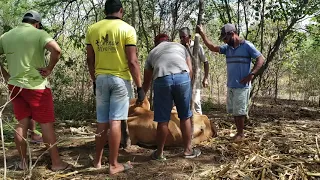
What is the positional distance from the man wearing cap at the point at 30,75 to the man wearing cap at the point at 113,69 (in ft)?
1.72

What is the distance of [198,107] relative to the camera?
603 cm

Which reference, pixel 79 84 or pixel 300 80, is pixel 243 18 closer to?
→ pixel 79 84

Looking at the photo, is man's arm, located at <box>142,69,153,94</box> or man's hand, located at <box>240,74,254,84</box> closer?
man's arm, located at <box>142,69,153,94</box>

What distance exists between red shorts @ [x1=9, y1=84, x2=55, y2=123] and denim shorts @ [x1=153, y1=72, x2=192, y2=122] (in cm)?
127

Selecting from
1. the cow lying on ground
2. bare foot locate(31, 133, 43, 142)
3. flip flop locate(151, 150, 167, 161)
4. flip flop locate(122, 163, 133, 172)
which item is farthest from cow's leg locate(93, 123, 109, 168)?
bare foot locate(31, 133, 43, 142)

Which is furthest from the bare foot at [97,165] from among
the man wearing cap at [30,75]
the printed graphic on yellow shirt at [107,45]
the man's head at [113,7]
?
the man's head at [113,7]

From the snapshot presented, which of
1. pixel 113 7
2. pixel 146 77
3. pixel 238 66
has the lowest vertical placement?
pixel 146 77

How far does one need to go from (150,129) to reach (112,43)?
1.56 meters

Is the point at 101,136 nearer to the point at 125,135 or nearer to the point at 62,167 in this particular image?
the point at 62,167

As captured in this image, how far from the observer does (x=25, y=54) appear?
3.79 metres

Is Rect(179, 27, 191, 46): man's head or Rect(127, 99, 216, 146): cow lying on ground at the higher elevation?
Rect(179, 27, 191, 46): man's head

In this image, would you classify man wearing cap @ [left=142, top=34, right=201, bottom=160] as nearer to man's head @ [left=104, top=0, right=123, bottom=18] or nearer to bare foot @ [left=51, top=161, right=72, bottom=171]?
man's head @ [left=104, top=0, right=123, bottom=18]

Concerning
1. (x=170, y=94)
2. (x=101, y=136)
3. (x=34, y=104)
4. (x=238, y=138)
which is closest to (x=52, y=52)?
(x=34, y=104)

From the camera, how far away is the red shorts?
A: 3789 millimetres
